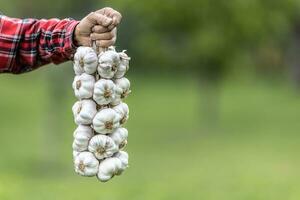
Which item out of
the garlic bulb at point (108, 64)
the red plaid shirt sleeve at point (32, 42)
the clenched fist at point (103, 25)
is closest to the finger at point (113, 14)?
the clenched fist at point (103, 25)

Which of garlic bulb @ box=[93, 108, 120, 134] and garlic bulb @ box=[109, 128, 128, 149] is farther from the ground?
garlic bulb @ box=[93, 108, 120, 134]

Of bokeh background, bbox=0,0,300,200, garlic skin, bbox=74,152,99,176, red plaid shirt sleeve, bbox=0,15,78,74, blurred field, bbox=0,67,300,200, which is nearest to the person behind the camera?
garlic skin, bbox=74,152,99,176

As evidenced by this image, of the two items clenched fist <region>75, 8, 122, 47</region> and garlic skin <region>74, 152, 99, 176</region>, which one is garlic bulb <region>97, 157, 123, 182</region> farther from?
clenched fist <region>75, 8, 122, 47</region>

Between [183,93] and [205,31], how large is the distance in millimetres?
10955

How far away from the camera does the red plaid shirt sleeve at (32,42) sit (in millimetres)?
3230

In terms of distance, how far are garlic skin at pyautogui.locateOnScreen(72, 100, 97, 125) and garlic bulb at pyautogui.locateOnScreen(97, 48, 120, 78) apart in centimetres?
11

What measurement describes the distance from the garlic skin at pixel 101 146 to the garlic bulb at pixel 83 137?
2 centimetres

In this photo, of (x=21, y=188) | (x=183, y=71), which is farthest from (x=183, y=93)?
(x=21, y=188)

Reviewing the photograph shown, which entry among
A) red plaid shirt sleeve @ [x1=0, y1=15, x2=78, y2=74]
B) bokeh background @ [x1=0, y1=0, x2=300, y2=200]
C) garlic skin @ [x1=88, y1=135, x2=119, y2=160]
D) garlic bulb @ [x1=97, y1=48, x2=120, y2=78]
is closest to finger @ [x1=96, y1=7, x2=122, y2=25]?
garlic bulb @ [x1=97, y1=48, x2=120, y2=78]

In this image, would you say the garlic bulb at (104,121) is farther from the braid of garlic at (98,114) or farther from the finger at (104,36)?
the finger at (104,36)

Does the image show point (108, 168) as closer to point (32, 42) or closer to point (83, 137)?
point (83, 137)

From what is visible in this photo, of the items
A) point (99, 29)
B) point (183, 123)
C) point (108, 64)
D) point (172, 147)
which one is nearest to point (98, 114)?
point (108, 64)

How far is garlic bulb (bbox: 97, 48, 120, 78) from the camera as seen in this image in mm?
2912

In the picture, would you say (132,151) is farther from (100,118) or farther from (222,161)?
(100,118)
